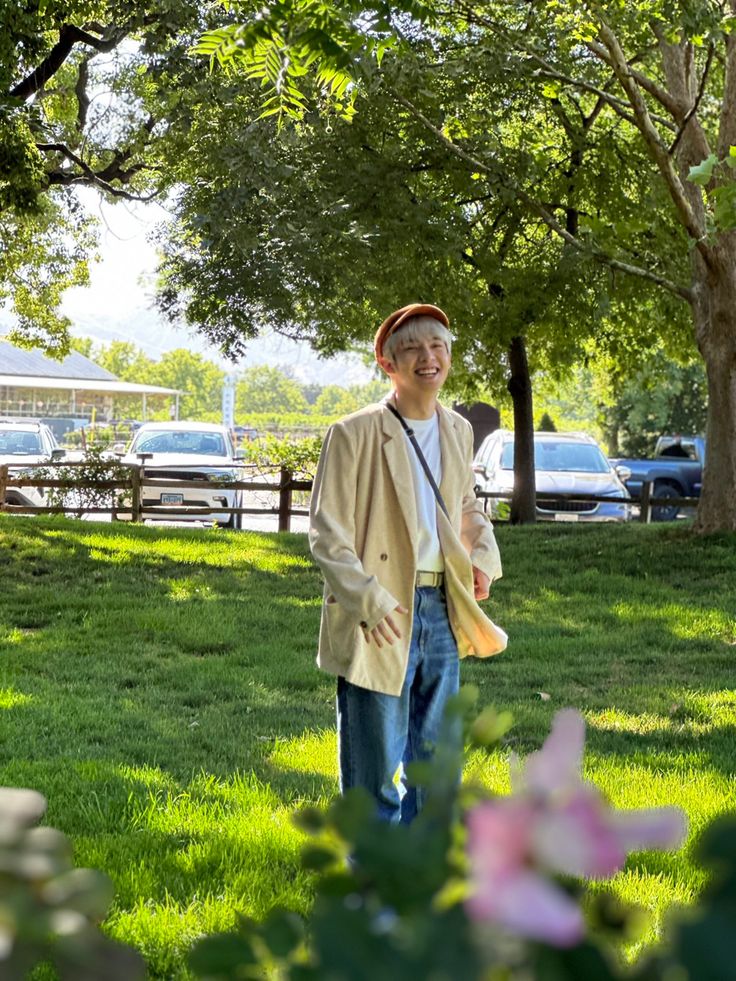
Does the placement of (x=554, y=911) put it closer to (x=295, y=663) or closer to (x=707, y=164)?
(x=707, y=164)

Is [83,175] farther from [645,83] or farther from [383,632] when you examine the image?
[383,632]

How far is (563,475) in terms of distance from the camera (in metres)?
22.7

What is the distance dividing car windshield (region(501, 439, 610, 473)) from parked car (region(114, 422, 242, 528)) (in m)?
5.19

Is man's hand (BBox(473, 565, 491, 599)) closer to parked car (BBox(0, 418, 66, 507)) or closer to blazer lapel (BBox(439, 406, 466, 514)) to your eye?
blazer lapel (BBox(439, 406, 466, 514))

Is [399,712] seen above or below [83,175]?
below

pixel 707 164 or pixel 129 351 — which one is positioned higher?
pixel 129 351

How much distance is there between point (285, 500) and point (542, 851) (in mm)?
19734

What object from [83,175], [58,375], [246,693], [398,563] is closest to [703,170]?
[398,563]

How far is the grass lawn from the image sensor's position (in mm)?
4703

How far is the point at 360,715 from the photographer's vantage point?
406 cm

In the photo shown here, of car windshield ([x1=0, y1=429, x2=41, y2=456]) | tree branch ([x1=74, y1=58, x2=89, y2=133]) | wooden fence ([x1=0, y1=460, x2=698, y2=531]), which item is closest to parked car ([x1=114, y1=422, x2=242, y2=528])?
wooden fence ([x1=0, y1=460, x2=698, y2=531])

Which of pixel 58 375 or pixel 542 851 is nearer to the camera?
pixel 542 851

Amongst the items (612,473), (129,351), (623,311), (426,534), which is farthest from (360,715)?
(129,351)

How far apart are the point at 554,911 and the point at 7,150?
1490cm
